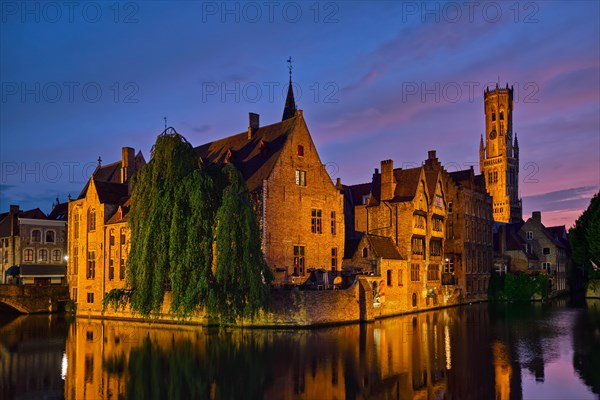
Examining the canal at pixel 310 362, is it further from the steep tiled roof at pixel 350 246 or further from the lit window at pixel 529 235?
the lit window at pixel 529 235

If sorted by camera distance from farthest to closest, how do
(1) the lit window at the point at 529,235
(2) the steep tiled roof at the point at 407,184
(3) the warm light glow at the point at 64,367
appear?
(1) the lit window at the point at 529,235, (2) the steep tiled roof at the point at 407,184, (3) the warm light glow at the point at 64,367

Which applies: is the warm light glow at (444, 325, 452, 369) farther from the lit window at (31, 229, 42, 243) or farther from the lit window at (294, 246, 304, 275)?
the lit window at (31, 229, 42, 243)

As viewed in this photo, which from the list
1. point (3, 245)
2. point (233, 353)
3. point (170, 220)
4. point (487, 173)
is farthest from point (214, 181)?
point (487, 173)

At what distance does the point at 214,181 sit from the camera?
122ft

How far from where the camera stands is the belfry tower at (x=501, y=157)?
152125mm

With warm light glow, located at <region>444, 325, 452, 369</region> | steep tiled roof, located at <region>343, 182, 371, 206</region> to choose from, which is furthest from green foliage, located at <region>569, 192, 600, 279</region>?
warm light glow, located at <region>444, 325, 452, 369</region>

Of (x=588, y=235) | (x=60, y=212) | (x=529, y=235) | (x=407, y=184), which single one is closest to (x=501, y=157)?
(x=529, y=235)

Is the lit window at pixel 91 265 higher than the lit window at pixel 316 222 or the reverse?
the reverse

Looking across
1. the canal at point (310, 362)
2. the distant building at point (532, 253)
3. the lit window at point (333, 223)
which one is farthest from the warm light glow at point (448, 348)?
the distant building at point (532, 253)

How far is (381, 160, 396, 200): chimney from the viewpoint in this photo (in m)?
51.5

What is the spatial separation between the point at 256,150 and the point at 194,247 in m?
14.2

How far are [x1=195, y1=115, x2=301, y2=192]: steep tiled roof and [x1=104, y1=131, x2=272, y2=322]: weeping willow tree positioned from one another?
6501mm

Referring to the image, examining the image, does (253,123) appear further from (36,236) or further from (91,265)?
(36,236)

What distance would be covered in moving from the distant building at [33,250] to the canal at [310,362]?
2194 centimetres
